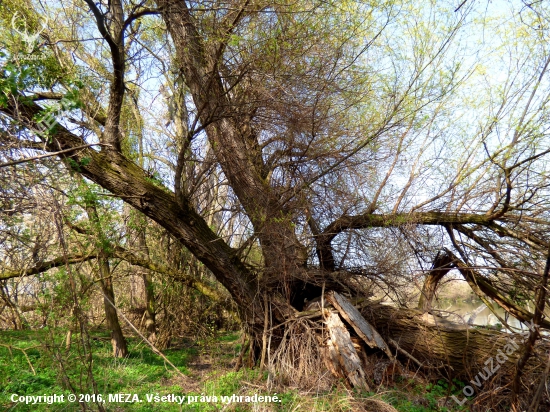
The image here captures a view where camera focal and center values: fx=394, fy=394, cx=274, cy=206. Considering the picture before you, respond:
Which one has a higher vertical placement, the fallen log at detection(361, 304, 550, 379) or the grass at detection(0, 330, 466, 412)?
the fallen log at detection(361, 304, 550, 379)

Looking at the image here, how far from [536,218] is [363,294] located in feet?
9.44

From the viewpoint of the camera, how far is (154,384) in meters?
5.41

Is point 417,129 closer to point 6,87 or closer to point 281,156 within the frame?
point 281,156

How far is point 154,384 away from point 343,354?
104 inches

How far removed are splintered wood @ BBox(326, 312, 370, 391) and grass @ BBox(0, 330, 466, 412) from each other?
0.27 m

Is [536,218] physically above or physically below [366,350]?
above

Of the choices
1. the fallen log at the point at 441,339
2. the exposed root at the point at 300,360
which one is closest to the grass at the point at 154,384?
the exposed root at the point at 300,360

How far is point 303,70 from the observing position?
5.33m

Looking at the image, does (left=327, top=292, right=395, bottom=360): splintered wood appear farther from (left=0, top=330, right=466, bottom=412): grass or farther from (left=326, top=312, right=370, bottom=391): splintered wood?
(left=0, top=330, right=466, bottom=412): grass

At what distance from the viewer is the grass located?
4.15 metres

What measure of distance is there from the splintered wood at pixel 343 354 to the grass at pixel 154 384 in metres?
0.27

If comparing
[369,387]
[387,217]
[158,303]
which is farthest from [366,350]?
[158,303]

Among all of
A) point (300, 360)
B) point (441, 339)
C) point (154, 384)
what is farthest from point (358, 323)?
point (154, 384)

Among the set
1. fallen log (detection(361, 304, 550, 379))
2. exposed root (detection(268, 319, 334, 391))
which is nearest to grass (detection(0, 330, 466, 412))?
exposed root (detection(268, 319, 334, 391))
